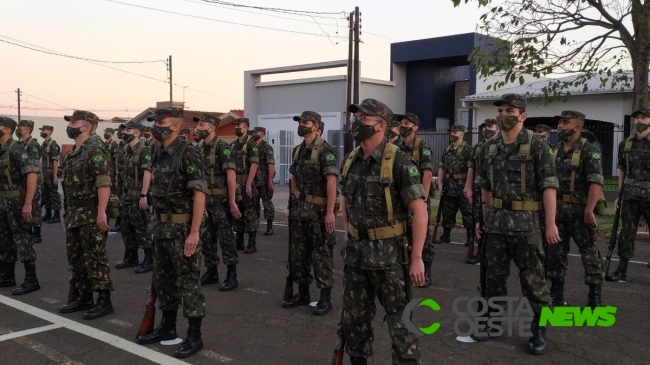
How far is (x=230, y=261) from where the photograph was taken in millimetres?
6848

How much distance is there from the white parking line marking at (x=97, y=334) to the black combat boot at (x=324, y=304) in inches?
66.7

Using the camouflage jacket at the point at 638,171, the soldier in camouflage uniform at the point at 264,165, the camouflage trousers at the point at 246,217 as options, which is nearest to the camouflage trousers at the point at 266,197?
the soldier in camouflage uniform at the point at 264,165

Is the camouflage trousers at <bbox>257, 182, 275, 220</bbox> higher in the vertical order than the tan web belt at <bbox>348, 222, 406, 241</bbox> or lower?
lower

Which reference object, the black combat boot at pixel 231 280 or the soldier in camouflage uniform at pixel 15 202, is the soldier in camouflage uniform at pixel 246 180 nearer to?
the black combat boot at pixel 231 280

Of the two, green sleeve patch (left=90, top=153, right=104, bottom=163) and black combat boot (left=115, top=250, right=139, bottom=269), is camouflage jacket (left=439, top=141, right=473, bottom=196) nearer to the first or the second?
black combat boot (left=115, top=250, right=139, bottom=269)

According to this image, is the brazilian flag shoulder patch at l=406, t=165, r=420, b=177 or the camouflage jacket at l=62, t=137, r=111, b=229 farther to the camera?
the camouflage jacket at l=62, t=137, r=111, b=229

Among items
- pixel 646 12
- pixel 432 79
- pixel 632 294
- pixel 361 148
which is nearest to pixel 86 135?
pixel 361 148

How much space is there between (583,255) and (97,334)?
5.06 m

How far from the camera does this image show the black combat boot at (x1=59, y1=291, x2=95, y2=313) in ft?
19.3

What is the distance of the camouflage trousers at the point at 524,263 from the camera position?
4582mm

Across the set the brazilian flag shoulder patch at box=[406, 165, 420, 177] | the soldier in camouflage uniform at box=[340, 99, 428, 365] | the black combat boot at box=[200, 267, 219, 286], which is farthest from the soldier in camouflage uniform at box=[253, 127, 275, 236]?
the brazilian flag shoulder patch at box=[406, 165, 420, 177]

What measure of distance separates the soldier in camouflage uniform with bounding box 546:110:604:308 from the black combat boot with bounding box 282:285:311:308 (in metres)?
2.66

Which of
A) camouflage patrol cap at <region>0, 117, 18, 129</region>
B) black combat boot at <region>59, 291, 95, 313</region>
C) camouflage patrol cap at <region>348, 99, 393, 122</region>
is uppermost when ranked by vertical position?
camouflage patrol cap at <region>0, 117, 18, 129</region>

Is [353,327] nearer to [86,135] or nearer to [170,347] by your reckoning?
[170,347]
